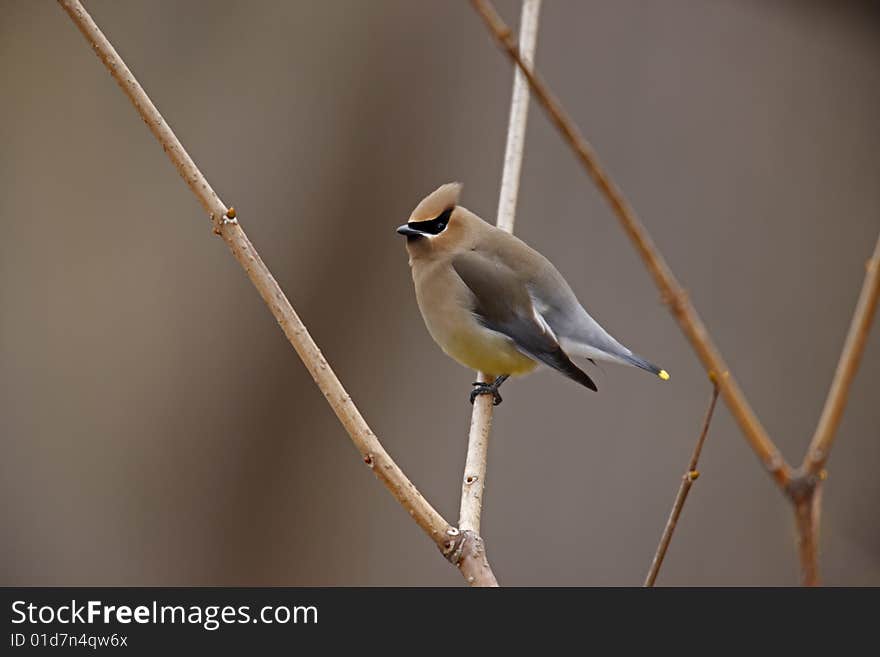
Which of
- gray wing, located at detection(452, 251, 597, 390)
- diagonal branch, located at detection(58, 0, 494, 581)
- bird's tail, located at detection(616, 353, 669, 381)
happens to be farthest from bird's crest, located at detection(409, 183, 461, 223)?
diagonal branch, located at detection(58, 0, 494, 581)

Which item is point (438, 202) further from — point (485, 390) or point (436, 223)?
point (485, 390)

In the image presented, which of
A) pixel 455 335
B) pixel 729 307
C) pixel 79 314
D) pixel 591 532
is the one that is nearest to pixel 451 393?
pixel 591 532

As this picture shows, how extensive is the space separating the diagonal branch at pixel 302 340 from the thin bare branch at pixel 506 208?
91 millimetres

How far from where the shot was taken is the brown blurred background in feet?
9.34

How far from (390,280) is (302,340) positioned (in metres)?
2.30

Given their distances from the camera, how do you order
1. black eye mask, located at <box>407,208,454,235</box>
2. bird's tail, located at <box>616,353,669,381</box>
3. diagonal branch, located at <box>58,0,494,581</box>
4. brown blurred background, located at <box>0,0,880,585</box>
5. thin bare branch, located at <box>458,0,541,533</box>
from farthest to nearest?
brown blurred background, located at <box>0,0,880,585</box> < black eye mask, located at <box>407,208,454,235</box> < bird's tail, located at <box>616,353,669,381</box> < thin bare branch, located at <box>458,0,541,533</box> < diagonal branch, located at <box>58,0,494,581</box>

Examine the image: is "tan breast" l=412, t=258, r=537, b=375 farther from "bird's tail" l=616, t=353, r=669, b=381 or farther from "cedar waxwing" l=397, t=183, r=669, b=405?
"bird's tail" l=616, t=353, r=669, b=381

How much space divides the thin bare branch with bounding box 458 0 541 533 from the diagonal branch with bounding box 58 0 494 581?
0.09 m

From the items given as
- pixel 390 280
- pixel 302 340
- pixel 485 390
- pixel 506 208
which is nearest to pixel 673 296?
pixel 302 340

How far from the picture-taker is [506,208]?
156 centimetres

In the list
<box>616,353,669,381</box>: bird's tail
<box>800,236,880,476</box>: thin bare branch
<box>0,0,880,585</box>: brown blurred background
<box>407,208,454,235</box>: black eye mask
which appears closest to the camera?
<box>800,236,880,476</box>: thin bare branch

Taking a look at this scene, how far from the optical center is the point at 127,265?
312 cm

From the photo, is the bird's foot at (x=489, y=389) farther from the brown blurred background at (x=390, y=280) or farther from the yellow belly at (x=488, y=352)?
the brown blurred background at (x=390, y=280)

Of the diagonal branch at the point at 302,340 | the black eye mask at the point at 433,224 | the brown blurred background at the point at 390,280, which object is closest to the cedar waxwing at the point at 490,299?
the black eye mask at the point at 433,224
